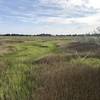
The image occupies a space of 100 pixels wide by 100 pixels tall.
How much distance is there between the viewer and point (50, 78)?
13.4 metres

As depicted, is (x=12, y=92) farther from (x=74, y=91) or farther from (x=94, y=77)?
(x=94, y=77)

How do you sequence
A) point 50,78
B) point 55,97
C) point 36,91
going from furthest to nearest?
point 50,78 < point 36,91 < point 55,97

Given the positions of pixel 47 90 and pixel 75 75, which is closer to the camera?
pixel 47 90

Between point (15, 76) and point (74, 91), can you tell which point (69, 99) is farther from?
point (15, 76)

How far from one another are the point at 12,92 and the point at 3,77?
9.01 feet

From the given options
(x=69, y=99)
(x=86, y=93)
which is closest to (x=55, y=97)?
(x=69, y=99)

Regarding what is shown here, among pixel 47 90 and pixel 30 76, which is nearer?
pixel 47 90

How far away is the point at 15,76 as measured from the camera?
13.9 m

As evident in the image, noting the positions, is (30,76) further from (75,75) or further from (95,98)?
(95,98)

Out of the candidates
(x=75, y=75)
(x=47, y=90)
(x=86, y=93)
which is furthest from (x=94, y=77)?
(x=47, y=90)

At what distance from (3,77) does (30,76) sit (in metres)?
1.33

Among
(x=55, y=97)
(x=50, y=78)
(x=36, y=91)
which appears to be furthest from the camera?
(x=50, y=78)

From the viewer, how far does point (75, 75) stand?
13.7 m

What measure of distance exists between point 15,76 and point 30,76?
0.78m
